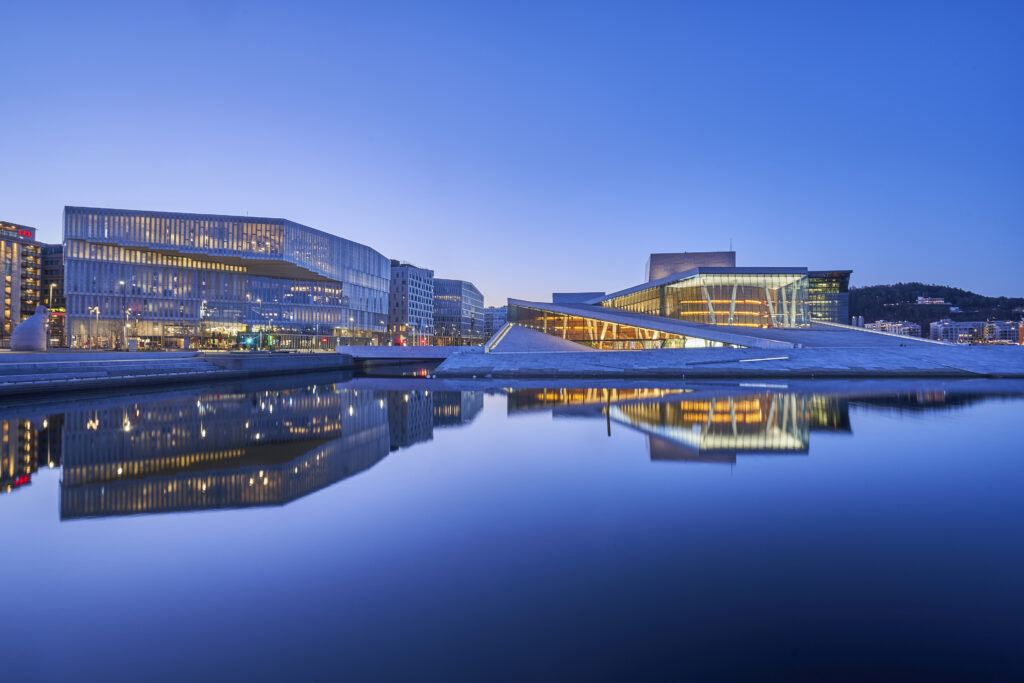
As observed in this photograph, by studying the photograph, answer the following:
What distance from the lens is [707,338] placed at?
139ft

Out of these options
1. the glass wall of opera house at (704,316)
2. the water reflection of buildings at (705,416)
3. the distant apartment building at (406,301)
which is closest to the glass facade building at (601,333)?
the glass wall of opera house at (704,316)

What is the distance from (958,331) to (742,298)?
5880 inches

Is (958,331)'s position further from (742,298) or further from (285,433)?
(285,433)

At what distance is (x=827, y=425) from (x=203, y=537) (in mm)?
15021

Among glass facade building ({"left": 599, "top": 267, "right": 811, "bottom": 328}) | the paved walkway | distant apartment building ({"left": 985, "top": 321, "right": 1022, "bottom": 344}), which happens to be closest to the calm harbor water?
the paved walkway

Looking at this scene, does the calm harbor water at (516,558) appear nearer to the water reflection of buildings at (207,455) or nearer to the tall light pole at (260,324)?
the water reflection of buildings at (207,455)

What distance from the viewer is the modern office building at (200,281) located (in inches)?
2432

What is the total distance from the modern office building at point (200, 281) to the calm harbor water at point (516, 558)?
182 ft

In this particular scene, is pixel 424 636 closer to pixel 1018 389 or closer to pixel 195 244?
pixel 1018 389

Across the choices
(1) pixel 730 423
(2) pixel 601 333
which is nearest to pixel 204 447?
(1) pixel 730 423

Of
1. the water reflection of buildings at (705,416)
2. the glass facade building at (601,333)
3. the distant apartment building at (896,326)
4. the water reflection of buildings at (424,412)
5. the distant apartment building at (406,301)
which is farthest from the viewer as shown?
the distant apartment building at (896,326)

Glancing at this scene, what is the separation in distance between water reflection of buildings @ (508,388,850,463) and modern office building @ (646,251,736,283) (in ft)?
129

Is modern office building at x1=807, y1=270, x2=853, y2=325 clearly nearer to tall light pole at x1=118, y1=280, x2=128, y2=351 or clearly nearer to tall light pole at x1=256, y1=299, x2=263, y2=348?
tall light pole at x1=256, y1=299, x2=263, y2=348

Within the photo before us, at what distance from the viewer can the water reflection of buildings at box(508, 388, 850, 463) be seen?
499 inches
